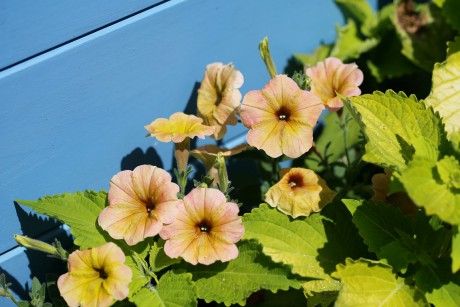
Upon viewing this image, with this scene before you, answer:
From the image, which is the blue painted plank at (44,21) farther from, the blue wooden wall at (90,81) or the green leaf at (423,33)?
the green leaf at (423,33)

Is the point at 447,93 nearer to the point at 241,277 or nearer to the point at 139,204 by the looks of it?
the point at 241,277

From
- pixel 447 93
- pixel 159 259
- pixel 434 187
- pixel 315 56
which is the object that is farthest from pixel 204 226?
pixel 315 56

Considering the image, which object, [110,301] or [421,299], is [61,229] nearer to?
[110,301]

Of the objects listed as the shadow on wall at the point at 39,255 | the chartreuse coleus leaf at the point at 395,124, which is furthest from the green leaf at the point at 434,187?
the shadow on wall at the point at 39,255

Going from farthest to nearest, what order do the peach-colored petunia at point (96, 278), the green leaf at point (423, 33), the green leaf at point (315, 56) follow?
the green leaf at point (423, 33), the green leaf at point (315, 56), the peach-colored petunia at point (96, 278)

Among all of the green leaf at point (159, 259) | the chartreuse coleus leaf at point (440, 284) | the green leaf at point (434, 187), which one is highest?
the green leaf at point (434, 187)

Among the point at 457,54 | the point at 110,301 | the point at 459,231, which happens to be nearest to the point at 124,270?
the point at 110,301
